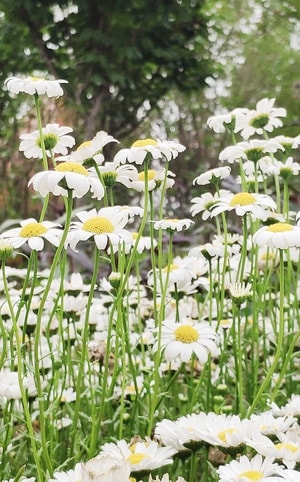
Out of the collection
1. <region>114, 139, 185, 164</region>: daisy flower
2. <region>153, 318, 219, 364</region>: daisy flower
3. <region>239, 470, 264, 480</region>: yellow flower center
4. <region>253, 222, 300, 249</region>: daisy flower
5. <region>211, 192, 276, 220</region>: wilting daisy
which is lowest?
<region>239, 470, 264, 480</region>: yellow flower center

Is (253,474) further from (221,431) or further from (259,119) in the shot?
(259,119)

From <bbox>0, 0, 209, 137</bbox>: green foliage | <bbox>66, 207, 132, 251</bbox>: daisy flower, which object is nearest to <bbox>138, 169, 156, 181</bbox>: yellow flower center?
<bbox>66, 207, 132, 251</bbox>: daisy flower

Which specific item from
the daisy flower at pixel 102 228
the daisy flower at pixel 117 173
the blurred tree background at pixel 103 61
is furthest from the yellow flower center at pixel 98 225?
the blurred tree background at pixel 103 61

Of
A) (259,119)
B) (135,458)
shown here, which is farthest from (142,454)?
(259,119)

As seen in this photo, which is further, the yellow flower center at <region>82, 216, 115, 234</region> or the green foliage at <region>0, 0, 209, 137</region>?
the green foliage at <region>0, 0, 209, 137</region>

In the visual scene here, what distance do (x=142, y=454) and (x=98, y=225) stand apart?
0.24 m

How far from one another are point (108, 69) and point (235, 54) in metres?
2.93

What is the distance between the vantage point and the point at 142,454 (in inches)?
A: 24.6

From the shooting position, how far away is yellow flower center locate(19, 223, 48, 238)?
0.72 m

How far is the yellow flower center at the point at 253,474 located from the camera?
54 cm

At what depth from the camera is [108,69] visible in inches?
151

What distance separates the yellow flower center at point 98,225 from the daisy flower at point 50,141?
12 centimetres

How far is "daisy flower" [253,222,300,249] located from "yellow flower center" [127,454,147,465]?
25 centimetres

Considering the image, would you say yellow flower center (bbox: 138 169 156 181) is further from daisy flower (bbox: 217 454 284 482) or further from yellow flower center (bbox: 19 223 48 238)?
daisy flower (bbox: 217 454 284 482)
